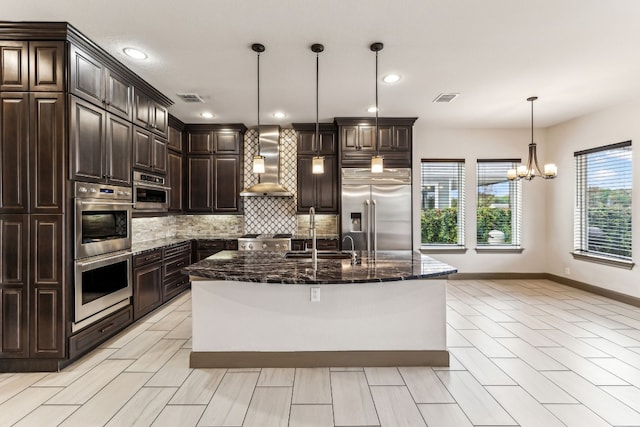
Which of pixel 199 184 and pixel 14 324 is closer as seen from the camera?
pixel 14 324

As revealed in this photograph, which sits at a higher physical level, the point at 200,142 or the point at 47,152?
the point at 200,142

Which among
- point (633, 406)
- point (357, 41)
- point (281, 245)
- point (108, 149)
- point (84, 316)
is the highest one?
point (357, 41)

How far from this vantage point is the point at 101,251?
328 cm

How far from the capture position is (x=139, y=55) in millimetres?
3375

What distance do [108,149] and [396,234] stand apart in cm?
426

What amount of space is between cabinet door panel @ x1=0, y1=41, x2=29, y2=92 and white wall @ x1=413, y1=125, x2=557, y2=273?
5.59 m

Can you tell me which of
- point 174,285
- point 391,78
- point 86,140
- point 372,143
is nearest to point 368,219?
point 372,143

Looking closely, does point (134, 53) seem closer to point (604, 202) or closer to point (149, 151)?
point (149, 151)

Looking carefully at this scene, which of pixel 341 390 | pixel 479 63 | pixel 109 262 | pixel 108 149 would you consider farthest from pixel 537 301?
pixel 108 149

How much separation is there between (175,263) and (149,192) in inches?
45.4

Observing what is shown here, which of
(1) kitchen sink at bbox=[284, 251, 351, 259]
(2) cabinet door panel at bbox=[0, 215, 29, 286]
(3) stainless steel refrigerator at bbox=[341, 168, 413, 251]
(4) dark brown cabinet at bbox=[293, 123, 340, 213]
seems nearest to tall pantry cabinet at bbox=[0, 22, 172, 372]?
(2) cabinet door panel at bbox=[0, 215, 29, 286]

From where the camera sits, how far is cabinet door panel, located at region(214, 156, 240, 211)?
19.8ft

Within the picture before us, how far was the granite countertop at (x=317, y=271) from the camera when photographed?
253 cm

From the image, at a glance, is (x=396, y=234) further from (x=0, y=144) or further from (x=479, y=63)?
(x=0, y=144)
